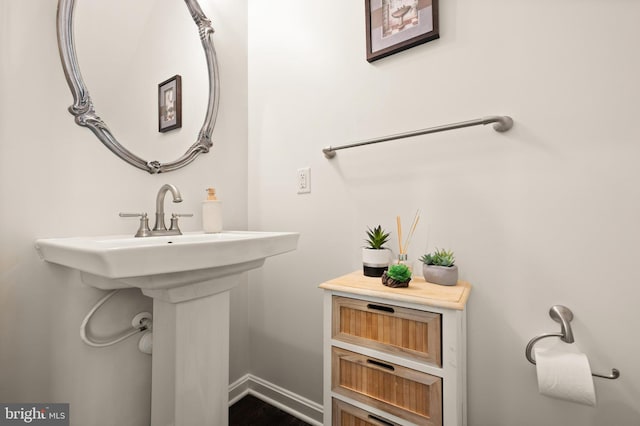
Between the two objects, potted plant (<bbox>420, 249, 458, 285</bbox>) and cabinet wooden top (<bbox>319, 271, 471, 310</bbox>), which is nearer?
cabinet wooden top (<bbox>319, 271, 471, 310</bbox>)

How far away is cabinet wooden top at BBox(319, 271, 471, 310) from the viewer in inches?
27.0

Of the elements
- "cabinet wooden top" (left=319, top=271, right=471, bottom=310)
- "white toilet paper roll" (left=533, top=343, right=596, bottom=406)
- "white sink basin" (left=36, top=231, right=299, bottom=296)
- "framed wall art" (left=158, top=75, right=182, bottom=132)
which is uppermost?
"framed wall art" (left=158, top=75, right=182, bottom=132)

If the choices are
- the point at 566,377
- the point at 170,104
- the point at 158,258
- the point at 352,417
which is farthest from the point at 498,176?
the point at 170,104

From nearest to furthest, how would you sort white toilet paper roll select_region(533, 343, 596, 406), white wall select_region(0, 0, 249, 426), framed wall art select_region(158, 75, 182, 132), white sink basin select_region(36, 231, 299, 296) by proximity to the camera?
white sink basin select_region(36, 231, 299, 296), white toilet paper roll select_region(533, 343, 596, 406), white wall select_region(0, 0, 249, 426), framed wall art select_region(158, 75, 182, 132)

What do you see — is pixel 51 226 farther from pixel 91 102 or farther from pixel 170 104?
pixel 170 104

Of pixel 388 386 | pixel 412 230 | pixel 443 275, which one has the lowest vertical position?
pixel 388 386

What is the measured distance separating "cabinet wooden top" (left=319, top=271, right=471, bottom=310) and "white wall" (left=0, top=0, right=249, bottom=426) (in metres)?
0.75

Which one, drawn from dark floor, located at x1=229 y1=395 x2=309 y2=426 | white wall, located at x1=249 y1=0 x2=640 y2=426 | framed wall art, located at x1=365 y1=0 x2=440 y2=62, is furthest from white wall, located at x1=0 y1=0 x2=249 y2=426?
framed wall art, located at x1=365 y1=0 x2=440 y2=62

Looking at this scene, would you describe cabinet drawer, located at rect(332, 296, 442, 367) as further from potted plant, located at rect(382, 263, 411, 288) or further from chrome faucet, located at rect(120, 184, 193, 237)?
chrome faucet, located at rect(120, 184, 193, 237)

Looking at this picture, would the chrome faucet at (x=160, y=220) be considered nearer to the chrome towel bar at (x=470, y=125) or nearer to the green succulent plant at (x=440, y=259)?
the chrome towel bar at (x=470, y=125)

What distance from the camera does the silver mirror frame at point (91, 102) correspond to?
33.7 inches

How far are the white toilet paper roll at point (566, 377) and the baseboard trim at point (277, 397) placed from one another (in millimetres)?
858

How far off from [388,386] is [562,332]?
481 millimetres

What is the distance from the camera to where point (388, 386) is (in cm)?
76
